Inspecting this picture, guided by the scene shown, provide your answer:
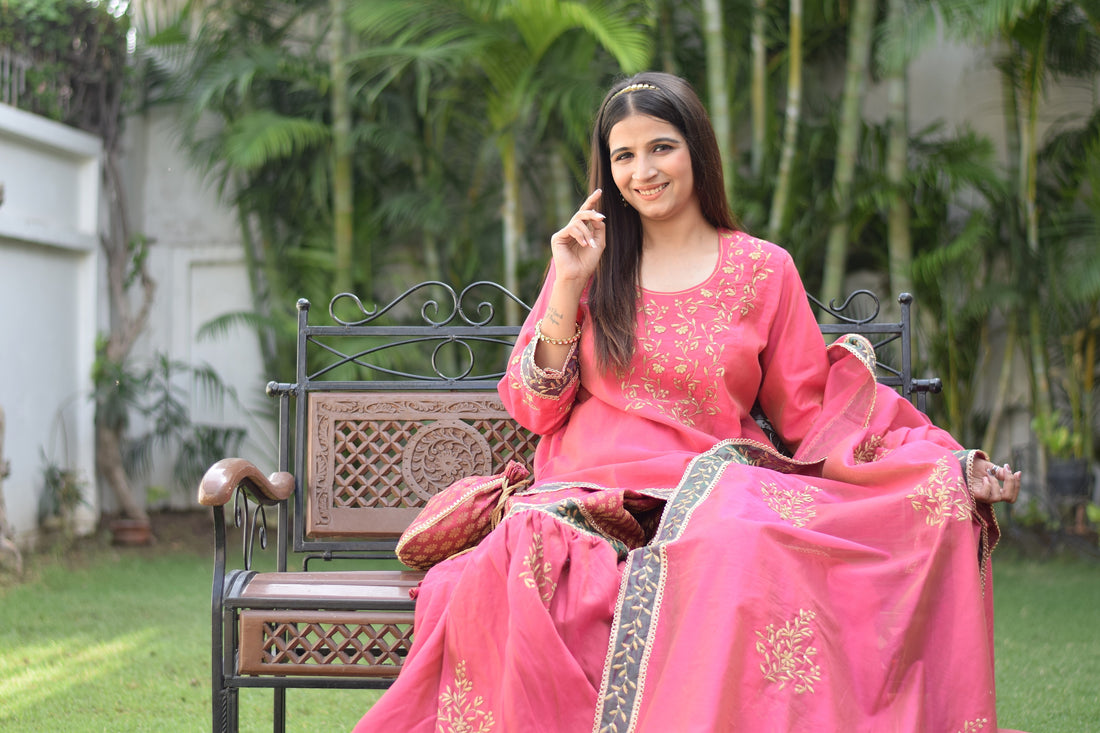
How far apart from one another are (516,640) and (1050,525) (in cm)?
407

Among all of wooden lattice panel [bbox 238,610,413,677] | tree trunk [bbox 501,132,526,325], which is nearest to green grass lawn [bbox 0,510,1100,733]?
wooden lattice panel [bbox 238,610,413,677]

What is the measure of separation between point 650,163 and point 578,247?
0.24 m

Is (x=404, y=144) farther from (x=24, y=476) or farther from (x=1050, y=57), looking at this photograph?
(x=1050, y=57)

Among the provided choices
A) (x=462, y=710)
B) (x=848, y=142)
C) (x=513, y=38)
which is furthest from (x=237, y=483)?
(x=848, y=142)

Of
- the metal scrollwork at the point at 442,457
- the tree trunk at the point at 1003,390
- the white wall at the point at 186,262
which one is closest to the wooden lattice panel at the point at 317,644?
the metal scrollwork at the point at 442,457

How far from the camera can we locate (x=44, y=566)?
496 cm

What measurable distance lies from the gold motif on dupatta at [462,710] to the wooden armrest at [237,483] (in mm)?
565

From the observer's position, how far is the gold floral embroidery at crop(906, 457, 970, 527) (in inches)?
75.5

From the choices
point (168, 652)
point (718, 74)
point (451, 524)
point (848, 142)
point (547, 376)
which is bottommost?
point (168, 652)

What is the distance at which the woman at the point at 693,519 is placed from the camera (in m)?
1.79

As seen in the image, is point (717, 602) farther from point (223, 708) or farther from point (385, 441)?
point (385, 441)

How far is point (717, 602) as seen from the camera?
5.83 ft

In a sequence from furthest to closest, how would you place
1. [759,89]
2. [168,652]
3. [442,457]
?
[759,89], [168,652], [442,457]

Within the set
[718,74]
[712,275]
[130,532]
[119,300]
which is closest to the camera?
[712,275]
